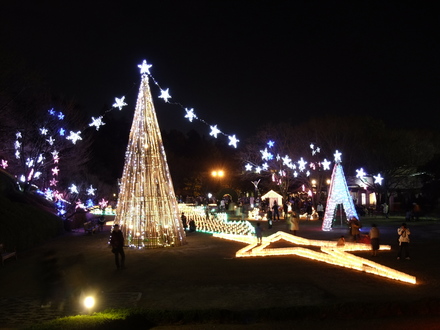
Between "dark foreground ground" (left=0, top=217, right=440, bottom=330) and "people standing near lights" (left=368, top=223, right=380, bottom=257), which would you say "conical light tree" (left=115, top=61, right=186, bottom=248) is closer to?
"dark foreground ground" (left=0, top=217, right=440, bottom=330)

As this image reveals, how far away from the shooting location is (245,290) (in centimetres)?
1142

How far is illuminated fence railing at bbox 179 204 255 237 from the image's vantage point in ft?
87.7

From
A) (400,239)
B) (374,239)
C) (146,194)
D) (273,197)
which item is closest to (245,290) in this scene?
(400,239)

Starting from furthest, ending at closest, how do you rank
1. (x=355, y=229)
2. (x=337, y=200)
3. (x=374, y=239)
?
(x=337, y=200) → (x=355, y=229) → (x=374, y=239)

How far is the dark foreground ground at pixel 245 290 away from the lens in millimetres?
8969

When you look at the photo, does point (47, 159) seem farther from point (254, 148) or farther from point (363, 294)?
point (363, 294)

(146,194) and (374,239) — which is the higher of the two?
(146,194)

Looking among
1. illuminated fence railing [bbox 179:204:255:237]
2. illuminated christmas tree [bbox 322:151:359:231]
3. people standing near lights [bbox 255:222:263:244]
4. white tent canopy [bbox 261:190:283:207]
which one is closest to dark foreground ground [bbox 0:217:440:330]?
people standing near lights [bbox 255:222:263:244]

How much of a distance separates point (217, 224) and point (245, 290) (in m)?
18.4

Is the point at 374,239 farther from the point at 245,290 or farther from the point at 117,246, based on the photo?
the point at 117,246

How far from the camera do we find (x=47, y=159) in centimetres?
3516

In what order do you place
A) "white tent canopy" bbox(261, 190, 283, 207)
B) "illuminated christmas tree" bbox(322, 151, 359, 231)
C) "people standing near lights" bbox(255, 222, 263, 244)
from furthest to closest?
"white tent canopy" bbox(261, 190, 283, 207), "illuminated christmas tree" bbox(322, 151, 359, 231), "people standing near lights" bbox(255, 222, 263, 244)

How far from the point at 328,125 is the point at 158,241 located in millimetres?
27484

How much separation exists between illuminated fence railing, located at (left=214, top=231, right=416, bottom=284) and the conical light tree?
150 inches
